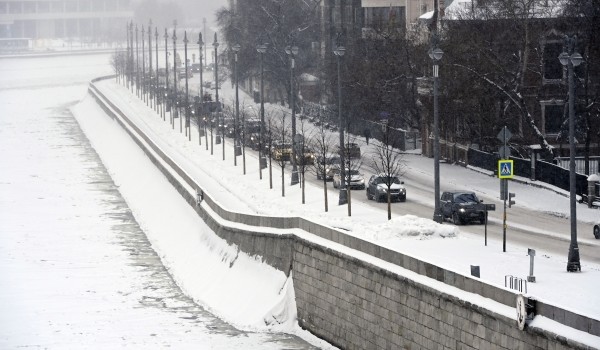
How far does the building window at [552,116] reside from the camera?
86.5 metres

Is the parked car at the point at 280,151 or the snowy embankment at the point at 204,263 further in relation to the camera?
the parked car at the point at 280,151

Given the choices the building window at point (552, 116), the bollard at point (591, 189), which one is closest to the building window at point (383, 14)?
the building window at point (552, 116)

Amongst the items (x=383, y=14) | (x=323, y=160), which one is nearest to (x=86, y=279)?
(x=323, y=160)

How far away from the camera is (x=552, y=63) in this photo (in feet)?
282

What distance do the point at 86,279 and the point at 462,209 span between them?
1686 centimetres

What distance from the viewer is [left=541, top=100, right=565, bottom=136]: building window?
8650cm

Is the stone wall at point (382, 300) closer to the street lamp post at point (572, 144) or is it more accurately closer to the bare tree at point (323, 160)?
the street lamp post at point (572, 144)

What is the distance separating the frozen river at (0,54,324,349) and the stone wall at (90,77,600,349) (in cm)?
220

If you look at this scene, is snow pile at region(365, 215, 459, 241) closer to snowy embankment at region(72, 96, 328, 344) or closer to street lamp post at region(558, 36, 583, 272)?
snowy embankment at region(72, 96, 328, 344)

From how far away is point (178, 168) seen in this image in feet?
288

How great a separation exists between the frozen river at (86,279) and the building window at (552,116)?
25023 millimetres

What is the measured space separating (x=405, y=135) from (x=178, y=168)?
71.4ft

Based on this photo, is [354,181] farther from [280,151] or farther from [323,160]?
[280,151]

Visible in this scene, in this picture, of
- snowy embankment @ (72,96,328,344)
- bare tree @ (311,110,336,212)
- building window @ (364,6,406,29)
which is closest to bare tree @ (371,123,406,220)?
bare tree @ (311,110,336,212)
